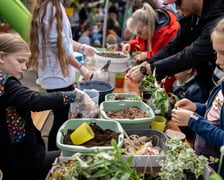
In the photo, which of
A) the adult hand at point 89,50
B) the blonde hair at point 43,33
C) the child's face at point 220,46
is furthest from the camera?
the adult hand at point 89,50

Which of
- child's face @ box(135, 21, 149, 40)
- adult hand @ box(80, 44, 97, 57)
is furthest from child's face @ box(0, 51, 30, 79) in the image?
child's face @ box(135, 21, 149, 40)

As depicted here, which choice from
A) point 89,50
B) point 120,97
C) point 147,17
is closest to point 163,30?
point 147,17

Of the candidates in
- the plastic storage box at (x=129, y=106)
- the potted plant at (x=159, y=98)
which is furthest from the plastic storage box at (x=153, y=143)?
the potted plant at (x=159, y=98)

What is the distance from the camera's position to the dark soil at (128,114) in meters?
1.48

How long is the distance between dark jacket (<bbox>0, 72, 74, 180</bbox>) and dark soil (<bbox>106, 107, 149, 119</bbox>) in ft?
1.00

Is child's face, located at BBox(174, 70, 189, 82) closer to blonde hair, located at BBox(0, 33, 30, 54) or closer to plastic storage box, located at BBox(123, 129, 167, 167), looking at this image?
plastic storage box, located at BBox(123, 129, 167, 167)

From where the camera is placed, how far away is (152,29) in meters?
2.63

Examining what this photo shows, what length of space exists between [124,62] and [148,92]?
2.34ft

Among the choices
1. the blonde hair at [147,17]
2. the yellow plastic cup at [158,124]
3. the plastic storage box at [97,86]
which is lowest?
the yellow plastic cup at [158,124]

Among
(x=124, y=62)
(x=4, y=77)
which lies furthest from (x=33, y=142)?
(x=124, y=62)

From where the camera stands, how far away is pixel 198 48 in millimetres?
1836

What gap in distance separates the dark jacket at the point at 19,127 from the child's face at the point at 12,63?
8cm

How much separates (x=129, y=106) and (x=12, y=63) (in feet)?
2.47

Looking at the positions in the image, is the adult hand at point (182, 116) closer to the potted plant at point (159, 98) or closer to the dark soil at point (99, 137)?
the potted plant at point (159, 98)
